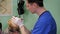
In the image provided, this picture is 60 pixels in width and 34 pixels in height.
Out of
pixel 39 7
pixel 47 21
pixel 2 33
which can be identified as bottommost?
pixel 2 33

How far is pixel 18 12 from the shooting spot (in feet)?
6.86

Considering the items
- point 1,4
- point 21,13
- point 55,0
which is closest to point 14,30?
point 21,13

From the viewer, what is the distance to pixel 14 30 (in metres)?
1.83

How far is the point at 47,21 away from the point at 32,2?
23cm

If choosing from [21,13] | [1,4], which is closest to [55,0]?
[21,13]

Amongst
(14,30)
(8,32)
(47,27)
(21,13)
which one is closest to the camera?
(47,27)

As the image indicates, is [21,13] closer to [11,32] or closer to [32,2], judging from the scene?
[11,32]

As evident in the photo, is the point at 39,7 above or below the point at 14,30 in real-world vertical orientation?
above

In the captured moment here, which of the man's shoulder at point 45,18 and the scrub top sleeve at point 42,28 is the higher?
the man's shoulder at point 45,18

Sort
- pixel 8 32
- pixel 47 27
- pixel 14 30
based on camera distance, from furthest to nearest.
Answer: pixel 8 32
pixel 14 30
pixel 47 27

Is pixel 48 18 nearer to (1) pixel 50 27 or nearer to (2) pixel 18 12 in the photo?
(1) pixel 50 27

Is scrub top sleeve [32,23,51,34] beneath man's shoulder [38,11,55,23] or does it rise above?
beneath

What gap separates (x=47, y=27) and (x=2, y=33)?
0.72m

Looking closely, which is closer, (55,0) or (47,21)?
(47,21)
